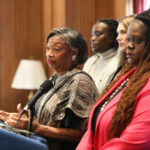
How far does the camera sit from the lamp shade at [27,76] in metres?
4.84

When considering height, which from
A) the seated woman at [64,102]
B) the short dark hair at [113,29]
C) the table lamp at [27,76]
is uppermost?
the short dark hair at [113,29]

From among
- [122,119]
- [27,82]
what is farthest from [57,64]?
[27,82]

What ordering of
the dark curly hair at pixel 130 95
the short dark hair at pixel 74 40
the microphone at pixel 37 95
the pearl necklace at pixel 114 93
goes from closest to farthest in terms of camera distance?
the dark curly hair at pixel 130 95, the pearl necklace at pixel 114 93, the microphone at pixel 37 95, the short dark hair at pixel 74 40

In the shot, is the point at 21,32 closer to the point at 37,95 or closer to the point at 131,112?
the point at 37,95

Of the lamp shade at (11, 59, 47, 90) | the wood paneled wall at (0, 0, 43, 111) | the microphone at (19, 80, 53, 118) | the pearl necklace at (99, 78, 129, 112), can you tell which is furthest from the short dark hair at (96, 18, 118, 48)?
the wood paneled wall at (0, 0, 43, 111)

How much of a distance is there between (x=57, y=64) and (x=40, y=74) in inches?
98.0

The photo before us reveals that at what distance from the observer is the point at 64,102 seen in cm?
230

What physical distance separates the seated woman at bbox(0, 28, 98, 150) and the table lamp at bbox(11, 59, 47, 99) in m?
2.39

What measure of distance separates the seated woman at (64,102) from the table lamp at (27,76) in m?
2.39

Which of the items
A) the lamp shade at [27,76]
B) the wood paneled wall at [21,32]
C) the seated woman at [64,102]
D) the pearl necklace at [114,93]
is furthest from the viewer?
the wood paneled wall at [21,32]

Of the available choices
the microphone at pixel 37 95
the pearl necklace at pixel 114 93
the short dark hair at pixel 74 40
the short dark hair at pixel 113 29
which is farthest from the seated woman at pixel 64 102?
the short dark hair at pixel 113 29

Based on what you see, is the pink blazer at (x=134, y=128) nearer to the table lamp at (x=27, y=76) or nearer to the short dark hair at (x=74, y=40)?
the short dark hair at (x=74, y=40)

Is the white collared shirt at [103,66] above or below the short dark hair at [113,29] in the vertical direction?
below

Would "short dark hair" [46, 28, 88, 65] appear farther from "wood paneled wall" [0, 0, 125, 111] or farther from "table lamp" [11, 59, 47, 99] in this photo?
"table lamp" [11, 59, 47, 99]
